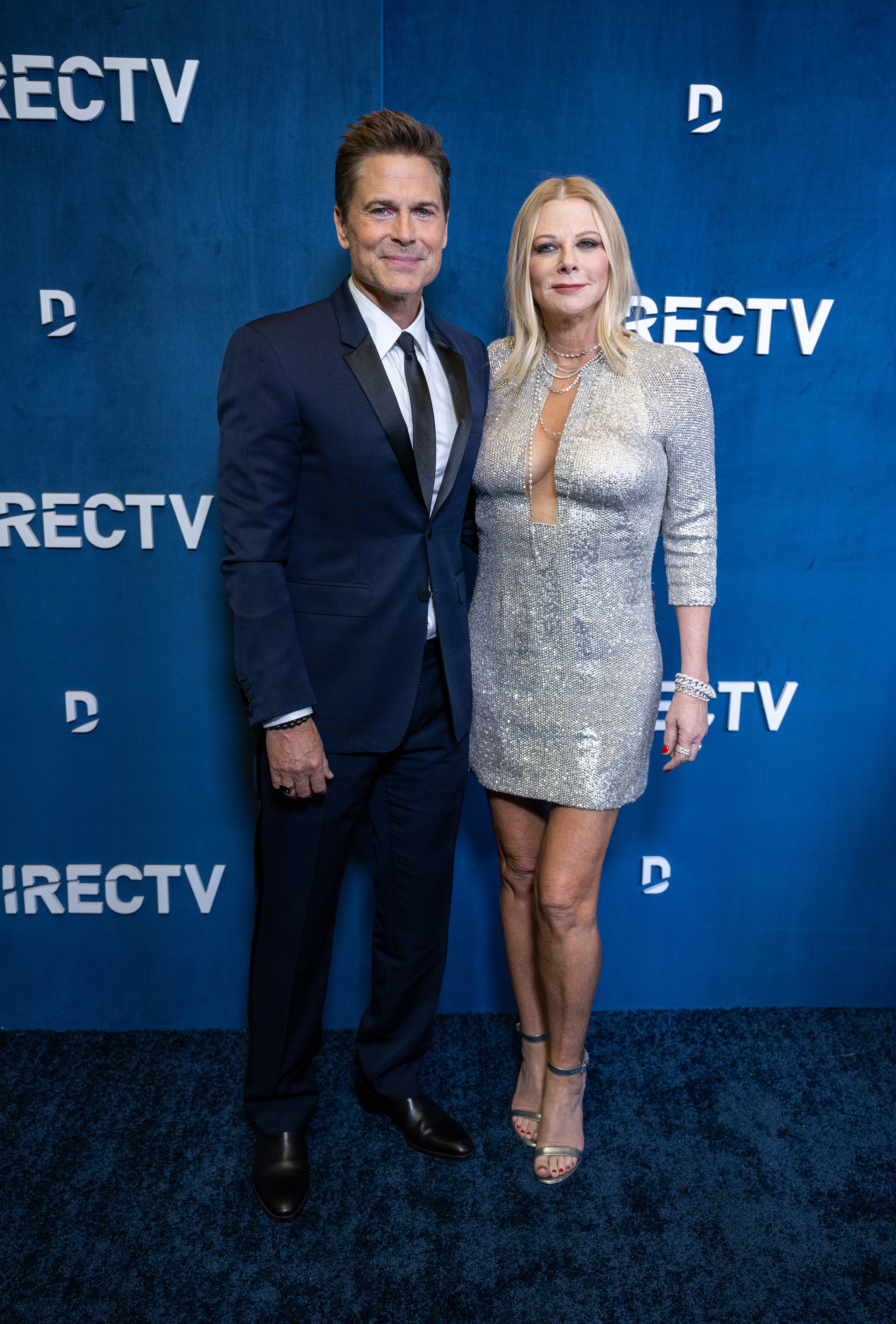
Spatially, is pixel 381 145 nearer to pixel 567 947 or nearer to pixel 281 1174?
pixel 567 947

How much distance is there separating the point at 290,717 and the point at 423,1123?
92 centimetres

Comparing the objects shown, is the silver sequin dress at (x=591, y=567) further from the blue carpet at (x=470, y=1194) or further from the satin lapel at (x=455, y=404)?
the blue carpet at (x=470, y=1194)

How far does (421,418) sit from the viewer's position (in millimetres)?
1669

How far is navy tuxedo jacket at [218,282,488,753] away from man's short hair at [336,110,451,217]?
19 centimetres

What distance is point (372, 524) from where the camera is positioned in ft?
5.42

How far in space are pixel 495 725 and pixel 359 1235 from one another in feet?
3.08

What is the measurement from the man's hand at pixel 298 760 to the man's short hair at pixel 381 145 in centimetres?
88

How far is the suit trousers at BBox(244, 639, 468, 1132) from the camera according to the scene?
180 cm

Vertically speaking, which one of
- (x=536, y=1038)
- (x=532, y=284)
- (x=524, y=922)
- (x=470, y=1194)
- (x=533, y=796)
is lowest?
Answer: (x=470, y=1194)

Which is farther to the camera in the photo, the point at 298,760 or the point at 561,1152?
the point at 561,1152

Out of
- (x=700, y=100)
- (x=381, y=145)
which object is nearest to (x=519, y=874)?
(x=381, y=145)

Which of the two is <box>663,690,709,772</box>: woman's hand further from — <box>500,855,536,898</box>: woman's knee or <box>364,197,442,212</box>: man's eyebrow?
<box>364,197,442,212</box>: man's eyebrow

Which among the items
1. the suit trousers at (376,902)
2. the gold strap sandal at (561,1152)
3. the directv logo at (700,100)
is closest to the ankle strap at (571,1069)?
the gold strap sandal at (561,1152)

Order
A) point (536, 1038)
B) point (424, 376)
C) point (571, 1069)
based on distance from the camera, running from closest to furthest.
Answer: point (424, 376)
point (571, 1069)
point (536, 1038)
